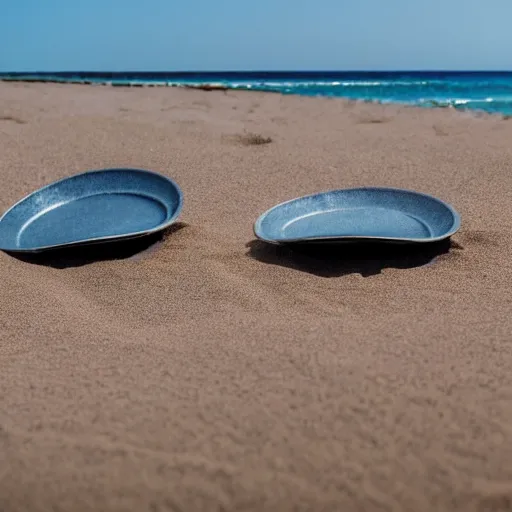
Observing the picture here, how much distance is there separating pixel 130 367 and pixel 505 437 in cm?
107

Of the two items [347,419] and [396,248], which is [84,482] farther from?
[396,248]

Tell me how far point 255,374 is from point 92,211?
1545 mm

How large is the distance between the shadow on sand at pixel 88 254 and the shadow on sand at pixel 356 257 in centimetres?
58

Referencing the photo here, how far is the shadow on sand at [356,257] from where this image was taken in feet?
8.37

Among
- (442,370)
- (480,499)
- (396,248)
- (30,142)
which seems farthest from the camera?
(30,142)

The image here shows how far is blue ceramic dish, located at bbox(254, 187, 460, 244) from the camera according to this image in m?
2.69

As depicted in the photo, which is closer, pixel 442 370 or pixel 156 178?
pixel 442 370

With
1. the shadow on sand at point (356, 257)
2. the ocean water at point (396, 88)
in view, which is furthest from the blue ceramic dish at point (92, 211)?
the ocean water at point (396, 88)

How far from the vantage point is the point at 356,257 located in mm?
2623

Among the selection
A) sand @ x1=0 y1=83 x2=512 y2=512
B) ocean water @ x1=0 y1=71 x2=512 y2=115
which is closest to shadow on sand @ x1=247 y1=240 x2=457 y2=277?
sand @ x1=0 y1=83 x2=512 y2=512

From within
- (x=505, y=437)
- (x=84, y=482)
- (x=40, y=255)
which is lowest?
(x=84, y=482)

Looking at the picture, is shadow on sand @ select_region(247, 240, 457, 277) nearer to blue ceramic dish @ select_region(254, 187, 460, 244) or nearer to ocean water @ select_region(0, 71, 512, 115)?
Answer: blue ceramic dish @ select_region(254, 187, 460, 244)

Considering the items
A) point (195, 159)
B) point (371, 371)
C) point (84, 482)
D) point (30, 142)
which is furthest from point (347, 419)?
point (30, 142)

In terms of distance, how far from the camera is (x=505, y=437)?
1.54 m
